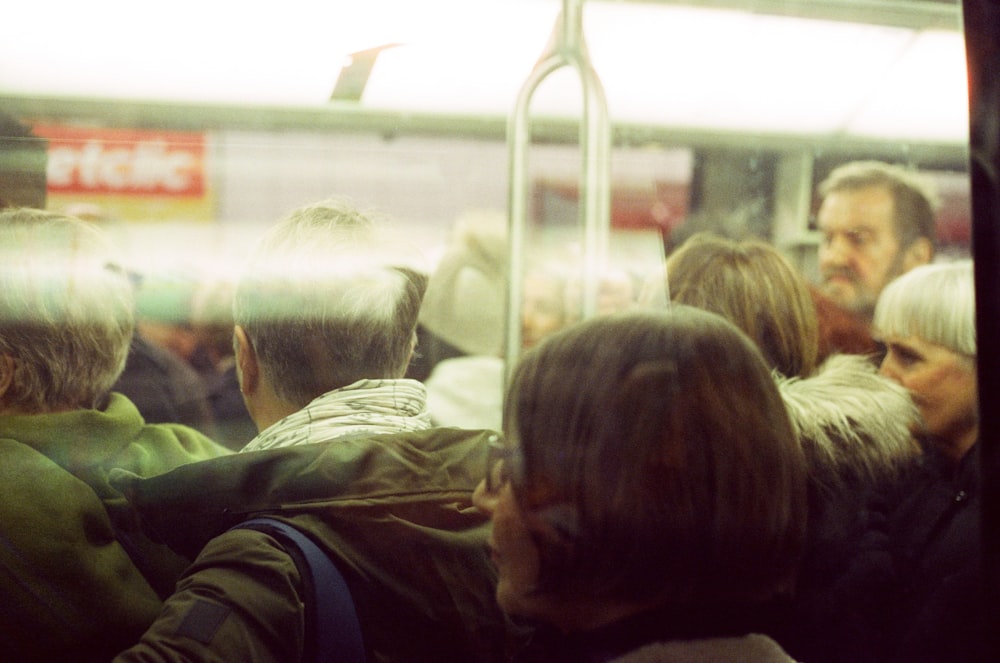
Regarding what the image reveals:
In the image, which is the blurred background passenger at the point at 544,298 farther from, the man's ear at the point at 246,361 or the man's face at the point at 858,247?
the man's ear at the point at 246,361

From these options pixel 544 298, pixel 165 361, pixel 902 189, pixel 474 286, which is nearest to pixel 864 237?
pixel 902 189

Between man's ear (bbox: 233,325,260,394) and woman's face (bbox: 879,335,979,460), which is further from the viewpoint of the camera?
woman's face (bbox: 879,335,979,460)

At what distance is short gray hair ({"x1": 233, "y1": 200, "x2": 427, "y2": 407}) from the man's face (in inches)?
40.9

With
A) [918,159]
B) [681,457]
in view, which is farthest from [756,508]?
[918,159]

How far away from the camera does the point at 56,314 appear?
146 cm

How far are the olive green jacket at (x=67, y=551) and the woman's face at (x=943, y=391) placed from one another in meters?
1.53

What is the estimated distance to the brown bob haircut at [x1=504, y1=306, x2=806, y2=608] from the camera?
111cm

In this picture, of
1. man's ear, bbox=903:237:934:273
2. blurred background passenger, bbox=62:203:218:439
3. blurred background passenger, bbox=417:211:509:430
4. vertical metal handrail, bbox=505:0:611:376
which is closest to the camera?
blurred background passenger, bbox=62:203:218:439

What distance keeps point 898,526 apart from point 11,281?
5.61ft

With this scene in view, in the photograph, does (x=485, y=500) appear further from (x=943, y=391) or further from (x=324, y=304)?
(x=943, y=391)

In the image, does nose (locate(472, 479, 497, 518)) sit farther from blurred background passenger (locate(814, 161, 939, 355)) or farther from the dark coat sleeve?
blurred background passenger (locate(814, 161, 939, 355))

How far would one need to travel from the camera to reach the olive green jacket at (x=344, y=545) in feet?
4.20

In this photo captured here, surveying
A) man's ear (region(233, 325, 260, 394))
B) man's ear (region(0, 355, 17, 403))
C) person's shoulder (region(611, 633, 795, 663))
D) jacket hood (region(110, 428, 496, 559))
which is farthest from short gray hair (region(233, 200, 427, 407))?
person's shoulder (region(611, 633, 795, 663))

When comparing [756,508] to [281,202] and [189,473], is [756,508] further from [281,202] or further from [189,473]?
[281,202]
